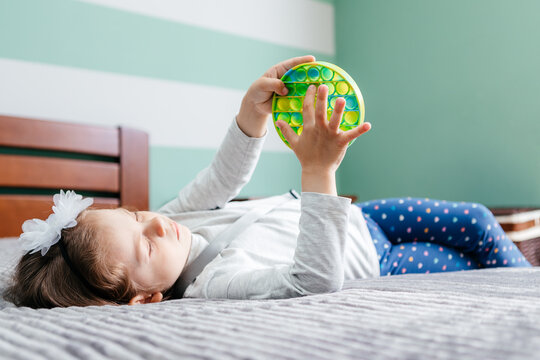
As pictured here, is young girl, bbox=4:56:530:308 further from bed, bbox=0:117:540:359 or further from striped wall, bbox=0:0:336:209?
striped wall, bbox=0:0:336:209

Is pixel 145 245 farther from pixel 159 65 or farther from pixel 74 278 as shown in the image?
pixel 159 65

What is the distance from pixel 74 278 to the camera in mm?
846

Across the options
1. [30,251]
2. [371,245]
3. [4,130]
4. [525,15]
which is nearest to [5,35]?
[4,130]

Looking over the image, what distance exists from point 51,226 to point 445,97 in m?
1.99

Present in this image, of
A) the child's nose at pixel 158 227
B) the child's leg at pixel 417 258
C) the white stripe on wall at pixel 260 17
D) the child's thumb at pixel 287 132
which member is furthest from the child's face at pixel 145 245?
the white stripe on wall at pixel 260 17

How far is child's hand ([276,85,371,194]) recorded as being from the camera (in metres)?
0.77

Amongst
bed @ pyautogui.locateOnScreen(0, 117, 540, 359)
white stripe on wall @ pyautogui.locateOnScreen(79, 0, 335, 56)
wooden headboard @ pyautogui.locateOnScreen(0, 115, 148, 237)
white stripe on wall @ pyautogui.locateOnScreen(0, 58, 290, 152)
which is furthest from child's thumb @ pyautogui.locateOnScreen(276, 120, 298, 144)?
white stripe on wall @ pyautogui.locateOnScreen(79, 0, 335, 56)

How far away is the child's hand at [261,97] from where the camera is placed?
94cm

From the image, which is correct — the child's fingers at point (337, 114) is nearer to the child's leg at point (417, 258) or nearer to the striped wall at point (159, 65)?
the child's leg at point (417, 258)

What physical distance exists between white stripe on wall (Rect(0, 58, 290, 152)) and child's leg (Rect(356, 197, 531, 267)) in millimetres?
1133

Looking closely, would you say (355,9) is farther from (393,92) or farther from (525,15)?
(525,15)

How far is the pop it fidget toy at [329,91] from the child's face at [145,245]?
0.90ft

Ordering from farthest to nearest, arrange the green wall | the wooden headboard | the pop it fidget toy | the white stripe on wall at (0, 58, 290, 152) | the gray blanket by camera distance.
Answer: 1. the green wall
2. the white stripe on wall at (0, 58, 290, 152)
3. the wooden headboard
4. the pop it fidget toy
5. the gray blanket

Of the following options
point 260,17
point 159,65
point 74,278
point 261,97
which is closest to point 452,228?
point 261,97
